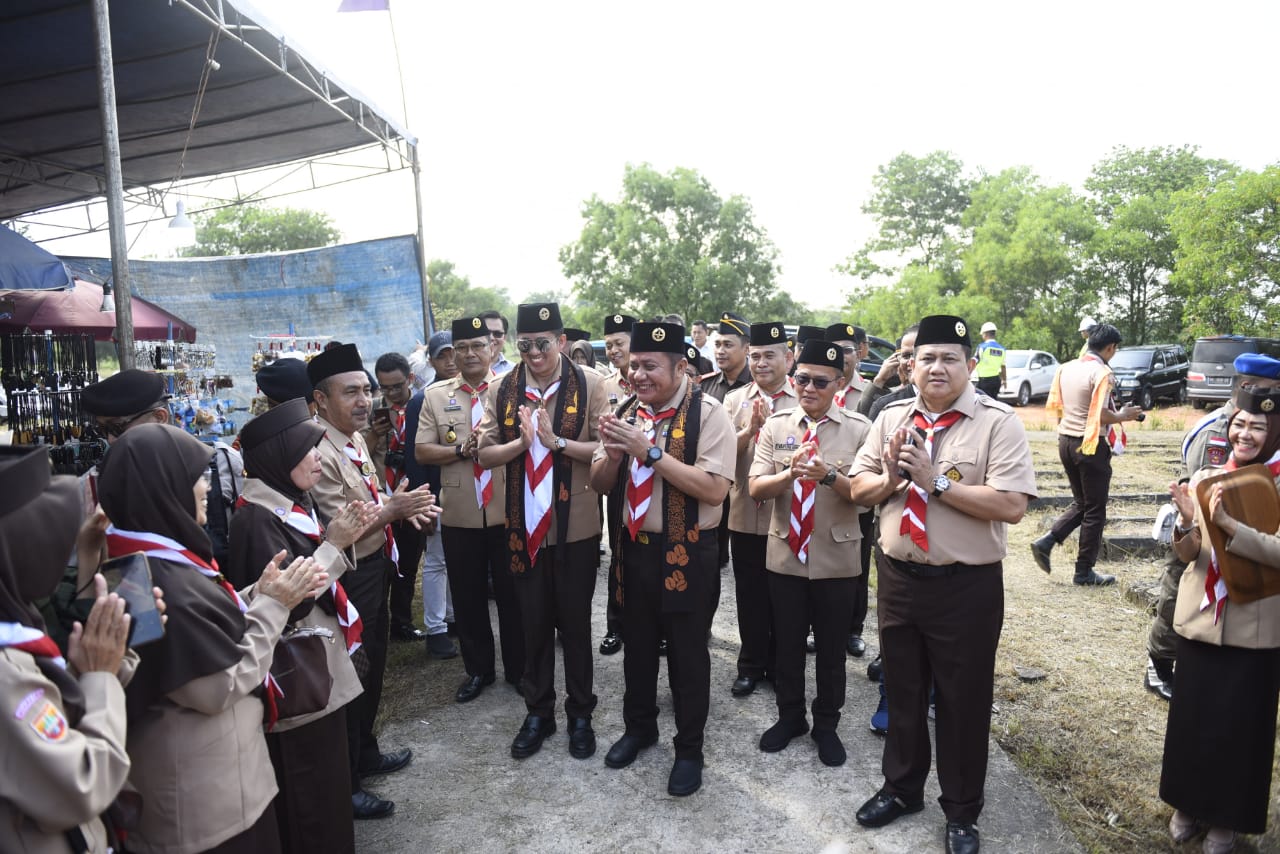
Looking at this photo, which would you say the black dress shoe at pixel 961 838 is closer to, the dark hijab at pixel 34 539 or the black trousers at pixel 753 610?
the black trousers at pixel 753 610

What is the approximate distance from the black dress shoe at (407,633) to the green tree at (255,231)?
140 ft

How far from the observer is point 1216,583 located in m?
3.02

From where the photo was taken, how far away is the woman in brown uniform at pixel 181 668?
6.50 feet

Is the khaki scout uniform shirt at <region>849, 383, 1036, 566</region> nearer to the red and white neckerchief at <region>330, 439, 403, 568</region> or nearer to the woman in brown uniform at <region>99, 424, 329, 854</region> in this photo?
the red and white neckerchief at <region>330, 439, 403, 568</region>

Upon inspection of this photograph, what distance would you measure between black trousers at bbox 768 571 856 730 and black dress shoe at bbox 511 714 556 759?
4.00 feet

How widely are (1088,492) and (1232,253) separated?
21.5 m


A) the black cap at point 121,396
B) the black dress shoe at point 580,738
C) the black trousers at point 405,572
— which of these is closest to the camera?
the black cap at point 121,396

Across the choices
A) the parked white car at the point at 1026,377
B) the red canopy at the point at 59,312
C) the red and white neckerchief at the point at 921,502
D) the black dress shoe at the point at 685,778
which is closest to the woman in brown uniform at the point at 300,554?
the black dress shoe at the point at 685,778

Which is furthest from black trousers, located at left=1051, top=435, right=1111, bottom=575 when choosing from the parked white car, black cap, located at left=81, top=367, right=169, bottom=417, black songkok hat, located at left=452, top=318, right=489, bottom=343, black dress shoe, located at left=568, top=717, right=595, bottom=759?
the parked white car

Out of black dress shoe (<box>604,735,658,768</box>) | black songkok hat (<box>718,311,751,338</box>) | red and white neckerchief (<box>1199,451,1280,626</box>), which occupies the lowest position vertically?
black dress shoe (<box>604,735,658,768</box>)

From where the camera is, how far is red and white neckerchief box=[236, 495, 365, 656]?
8.87 ft

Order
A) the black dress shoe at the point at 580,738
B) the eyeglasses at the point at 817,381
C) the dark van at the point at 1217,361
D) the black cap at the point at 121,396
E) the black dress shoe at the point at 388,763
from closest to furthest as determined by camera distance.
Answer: the black cap at the point at 121,396 → the black dress shoe at the point at 388,763 → the black dress shoe at the point at 580,738 → the eyeglasses at the point at 817,381 → the dark van at the point at 1217,361

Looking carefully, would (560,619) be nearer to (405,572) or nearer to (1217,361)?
(405,572)

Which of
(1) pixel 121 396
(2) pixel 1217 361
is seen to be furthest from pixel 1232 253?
(1) pixel 121 396
